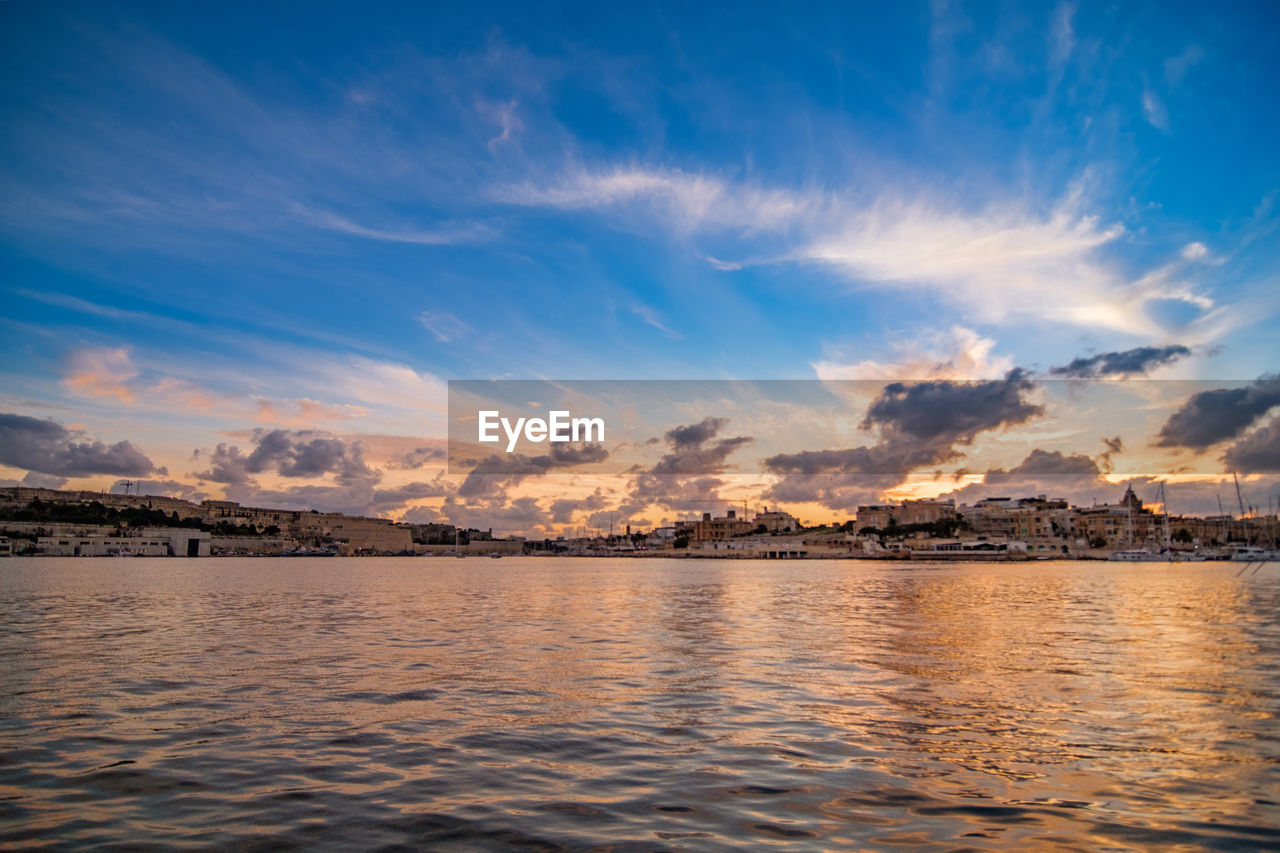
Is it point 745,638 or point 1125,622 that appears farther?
point 1125,622

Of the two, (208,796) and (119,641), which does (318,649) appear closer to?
(119,641)

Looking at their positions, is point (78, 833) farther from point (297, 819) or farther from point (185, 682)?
point (185, 682)

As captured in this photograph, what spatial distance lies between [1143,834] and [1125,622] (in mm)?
32820

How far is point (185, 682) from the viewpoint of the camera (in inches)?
717

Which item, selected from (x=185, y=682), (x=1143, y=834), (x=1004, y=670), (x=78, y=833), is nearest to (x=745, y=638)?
(x=1004, y=670)

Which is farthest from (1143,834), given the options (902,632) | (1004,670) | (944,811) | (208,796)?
(902,632)

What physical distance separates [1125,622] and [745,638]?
2024cm

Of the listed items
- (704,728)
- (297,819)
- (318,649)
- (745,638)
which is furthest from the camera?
(745,638)

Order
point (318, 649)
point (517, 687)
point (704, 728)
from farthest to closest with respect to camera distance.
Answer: point (318, 649) < point (517, 687) < point (704, 728)

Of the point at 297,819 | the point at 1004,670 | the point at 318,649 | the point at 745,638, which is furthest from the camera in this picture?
the point at 745,638

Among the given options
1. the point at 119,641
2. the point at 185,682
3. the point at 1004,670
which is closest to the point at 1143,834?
the point at 1004,670

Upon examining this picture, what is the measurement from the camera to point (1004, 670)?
843 inches

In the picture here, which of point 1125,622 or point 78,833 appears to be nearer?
point 78,833

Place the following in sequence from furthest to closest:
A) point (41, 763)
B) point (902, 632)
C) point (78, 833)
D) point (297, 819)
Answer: point (902, 632) → point (41, 763) → point (297, 819) → point (78, 833)
